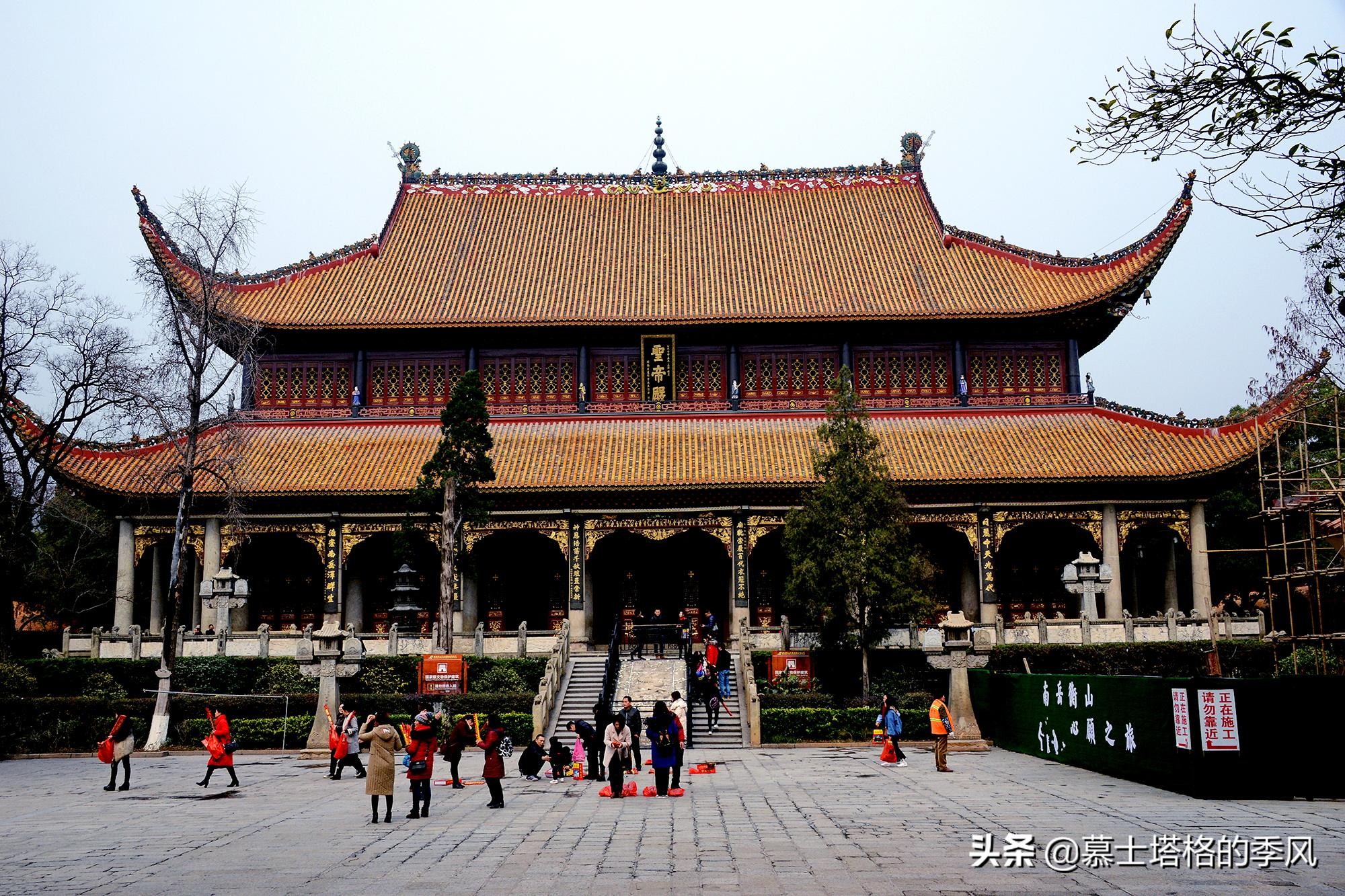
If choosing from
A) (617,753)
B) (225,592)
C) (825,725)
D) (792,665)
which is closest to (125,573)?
(225,592)

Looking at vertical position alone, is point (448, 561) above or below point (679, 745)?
above

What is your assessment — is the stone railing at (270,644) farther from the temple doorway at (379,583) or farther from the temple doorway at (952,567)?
the temple doorway at (952,567)

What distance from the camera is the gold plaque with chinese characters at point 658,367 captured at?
3772cm

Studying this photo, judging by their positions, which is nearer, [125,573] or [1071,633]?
[1071,633]

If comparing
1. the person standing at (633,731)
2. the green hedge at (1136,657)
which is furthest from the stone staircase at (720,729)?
the green hedge at (1136,657)

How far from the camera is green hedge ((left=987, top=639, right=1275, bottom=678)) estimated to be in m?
28.9

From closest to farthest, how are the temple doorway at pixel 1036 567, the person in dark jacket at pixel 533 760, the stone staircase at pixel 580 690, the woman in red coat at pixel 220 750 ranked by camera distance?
the woman in red coat at pixel 220 750 → the person in dark jacket at pixel 533 760 → the stone staircase at pixel 580 690 → the temple doorway at pixel 1036 567

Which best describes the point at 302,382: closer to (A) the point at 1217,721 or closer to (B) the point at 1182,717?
(B) the point at 1182,717

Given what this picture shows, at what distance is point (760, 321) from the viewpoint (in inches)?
1455

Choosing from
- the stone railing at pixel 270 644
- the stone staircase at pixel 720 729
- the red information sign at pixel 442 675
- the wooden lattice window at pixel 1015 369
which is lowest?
the stone staircase at pixel 720 729

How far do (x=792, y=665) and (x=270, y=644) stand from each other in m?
12.9

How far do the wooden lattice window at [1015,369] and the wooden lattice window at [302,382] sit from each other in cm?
1993

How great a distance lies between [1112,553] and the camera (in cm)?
3353

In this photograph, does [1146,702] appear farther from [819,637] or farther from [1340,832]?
[819,637]
